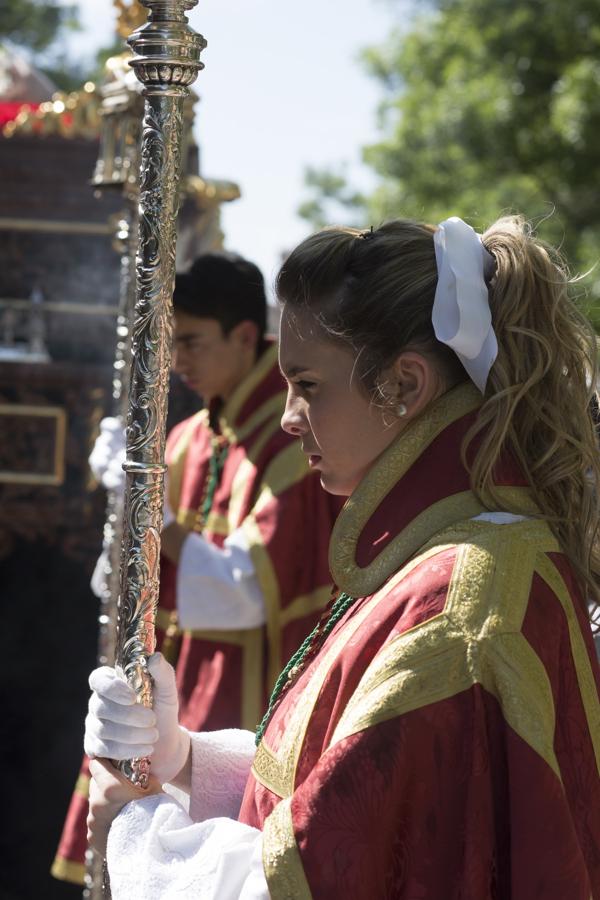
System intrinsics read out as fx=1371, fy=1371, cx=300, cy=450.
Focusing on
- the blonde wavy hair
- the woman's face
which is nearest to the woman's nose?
the woman's face

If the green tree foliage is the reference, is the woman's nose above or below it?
below

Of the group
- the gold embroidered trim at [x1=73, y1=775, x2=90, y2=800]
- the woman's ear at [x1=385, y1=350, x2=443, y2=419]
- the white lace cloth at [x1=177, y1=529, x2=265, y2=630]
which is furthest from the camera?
the gold embroidered trim at [x1=73, y1=775, x2=90, y2=800]

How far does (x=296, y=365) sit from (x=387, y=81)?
59.5 feet

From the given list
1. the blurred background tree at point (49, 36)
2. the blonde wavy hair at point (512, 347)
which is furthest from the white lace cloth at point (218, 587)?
the blurred background tree at point (49, 36)

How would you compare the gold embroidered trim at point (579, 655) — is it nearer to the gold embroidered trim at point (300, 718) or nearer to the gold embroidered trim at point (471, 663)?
the gold embroidered trim at point (471, 663)

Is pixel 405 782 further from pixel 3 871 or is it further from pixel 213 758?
pixel 3 871

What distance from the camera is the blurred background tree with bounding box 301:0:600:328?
13.9m

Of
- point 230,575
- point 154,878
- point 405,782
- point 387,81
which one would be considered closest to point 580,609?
point 405,782

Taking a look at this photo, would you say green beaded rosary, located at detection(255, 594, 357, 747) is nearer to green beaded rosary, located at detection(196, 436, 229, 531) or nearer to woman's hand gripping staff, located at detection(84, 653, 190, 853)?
woman's hand gripping staff, located at detection(84, 653, 190, 853)

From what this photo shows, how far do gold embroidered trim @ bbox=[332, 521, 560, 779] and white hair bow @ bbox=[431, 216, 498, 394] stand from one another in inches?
10.7

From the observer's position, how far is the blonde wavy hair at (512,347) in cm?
174

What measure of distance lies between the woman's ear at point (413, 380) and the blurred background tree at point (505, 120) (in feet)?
38.7

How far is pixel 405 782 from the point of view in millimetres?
1520

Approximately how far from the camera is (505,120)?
15.0 meters
